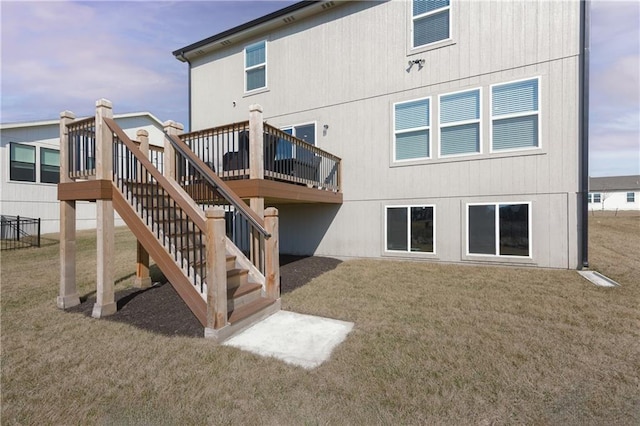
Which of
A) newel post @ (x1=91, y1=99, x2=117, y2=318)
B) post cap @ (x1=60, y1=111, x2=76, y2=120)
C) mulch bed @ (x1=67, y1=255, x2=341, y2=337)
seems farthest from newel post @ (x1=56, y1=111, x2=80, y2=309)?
newel post @ (x1=91, y1=99, x2=117, y2=318)

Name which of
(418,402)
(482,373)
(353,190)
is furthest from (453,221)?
(418,402)

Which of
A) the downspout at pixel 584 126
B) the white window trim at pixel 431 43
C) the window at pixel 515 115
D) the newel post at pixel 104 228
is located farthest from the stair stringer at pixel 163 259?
the white window trim at pixel 431 43

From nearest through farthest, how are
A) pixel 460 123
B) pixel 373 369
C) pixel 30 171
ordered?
pixel 373 369, pixel 460 123, pixel 30 171

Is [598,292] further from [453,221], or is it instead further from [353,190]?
[353,190]

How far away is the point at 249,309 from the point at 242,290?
384mm

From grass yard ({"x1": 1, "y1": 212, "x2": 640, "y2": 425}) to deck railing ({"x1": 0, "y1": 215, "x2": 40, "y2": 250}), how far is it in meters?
10.1

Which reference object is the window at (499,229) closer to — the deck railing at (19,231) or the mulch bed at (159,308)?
the mulch bed at (159,308)

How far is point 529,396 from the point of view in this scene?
2293 mm

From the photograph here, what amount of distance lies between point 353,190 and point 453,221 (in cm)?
285

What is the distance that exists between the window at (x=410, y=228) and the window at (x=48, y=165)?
18165 mm

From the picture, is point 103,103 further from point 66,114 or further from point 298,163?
point 298,163

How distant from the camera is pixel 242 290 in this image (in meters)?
4.20

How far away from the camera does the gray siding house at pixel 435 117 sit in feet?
21.6

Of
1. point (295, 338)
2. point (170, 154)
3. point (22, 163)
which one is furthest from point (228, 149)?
point (22, 163)
